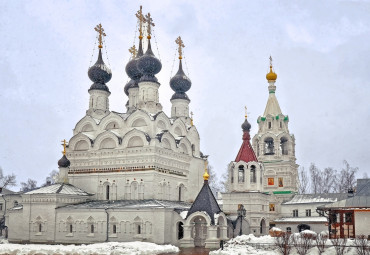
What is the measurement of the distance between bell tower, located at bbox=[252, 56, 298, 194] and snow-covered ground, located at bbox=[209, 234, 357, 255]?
14.8 metres

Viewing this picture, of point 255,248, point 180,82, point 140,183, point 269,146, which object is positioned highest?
point 180,82

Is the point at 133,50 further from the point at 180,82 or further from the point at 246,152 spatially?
the point at 246,152

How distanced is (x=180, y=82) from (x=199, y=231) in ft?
32.6

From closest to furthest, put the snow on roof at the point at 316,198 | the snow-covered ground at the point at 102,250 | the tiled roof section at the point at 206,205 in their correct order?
1. the snow-covered ground at the point at 102,250
2. the tiled roof section at the point at 206,205
3. the snow on roof at the point at 316,198

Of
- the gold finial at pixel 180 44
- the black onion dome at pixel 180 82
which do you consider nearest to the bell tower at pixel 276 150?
the black onion dome at pixel 180 82

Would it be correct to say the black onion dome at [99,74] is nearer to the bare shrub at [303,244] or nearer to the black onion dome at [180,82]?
the black onion dome at [180,82]

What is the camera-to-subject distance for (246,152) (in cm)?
3002

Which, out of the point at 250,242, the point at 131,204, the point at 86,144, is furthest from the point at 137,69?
the point at 250,242

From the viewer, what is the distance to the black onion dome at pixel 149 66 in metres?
28.0

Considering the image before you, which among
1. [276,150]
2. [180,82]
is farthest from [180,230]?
[276,150]

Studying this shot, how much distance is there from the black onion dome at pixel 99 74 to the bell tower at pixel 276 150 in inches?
452

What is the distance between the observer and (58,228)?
25.5 m

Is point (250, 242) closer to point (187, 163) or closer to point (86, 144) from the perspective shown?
point (187, 163)

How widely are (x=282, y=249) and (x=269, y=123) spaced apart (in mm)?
18492
